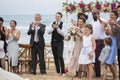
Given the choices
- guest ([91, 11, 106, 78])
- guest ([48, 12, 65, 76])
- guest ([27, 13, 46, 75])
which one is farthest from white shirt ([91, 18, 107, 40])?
guest ([27, 13, 46, 75])

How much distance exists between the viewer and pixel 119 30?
9516mm

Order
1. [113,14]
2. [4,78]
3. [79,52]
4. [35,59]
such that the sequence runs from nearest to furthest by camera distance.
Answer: [4,78]
[113,14]
[79,52]
[35,59]

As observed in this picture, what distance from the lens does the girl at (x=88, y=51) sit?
962cm

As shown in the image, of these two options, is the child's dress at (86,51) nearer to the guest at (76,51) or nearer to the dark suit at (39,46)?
the guest at (76,51)

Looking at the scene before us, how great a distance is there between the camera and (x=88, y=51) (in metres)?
9.73

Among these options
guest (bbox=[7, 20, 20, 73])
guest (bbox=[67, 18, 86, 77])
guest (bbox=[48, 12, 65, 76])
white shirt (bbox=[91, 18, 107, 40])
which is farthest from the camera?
guest (bbox=[7, 20, 20, 73])

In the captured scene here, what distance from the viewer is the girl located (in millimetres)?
9625

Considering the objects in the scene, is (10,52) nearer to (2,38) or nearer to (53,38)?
(2,38)

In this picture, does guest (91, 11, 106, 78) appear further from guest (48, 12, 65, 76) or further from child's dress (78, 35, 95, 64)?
guest (48, 12, 65, 76)

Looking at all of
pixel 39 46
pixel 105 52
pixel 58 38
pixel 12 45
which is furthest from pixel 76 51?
pixel 12 45

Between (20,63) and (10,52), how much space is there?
649 millimetres

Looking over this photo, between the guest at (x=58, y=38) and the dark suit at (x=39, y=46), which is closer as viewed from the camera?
the guest at (x=58, y=38)

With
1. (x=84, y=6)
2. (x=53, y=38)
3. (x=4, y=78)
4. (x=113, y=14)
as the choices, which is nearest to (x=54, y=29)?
(x=53, y=38)

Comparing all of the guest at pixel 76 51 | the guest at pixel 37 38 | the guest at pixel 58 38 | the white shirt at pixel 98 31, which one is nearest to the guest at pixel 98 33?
the white shirt at pixel 98 31
